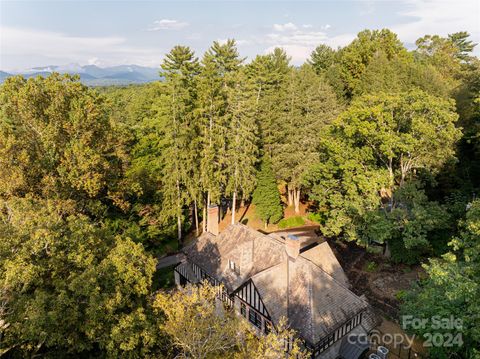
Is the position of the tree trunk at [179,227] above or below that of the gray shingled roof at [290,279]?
below

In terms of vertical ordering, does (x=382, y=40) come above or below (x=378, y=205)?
above

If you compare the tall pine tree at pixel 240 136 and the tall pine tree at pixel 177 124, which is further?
the tall pine tree at pixel 240 136

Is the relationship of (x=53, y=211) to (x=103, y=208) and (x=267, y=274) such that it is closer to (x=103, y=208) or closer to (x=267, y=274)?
(x=103, y=208)

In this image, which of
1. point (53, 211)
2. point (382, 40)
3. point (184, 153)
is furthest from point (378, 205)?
point (382, 40)

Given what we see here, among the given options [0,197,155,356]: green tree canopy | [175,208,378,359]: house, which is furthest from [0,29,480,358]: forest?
[175,208,378,359]: house

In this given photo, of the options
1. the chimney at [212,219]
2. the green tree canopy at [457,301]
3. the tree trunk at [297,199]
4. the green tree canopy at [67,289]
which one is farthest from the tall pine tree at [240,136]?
the green tree canopy at [457,301]

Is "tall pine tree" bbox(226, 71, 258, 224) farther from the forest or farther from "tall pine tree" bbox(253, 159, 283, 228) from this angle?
"tall pine tree" bbox(253, 159, 283, 228)

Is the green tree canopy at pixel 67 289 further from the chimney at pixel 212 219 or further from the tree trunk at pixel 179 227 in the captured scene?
the tree trunk at pixel 179 227

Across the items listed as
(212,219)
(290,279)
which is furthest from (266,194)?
(290,279)

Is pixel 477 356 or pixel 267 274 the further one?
pixel 267 274
